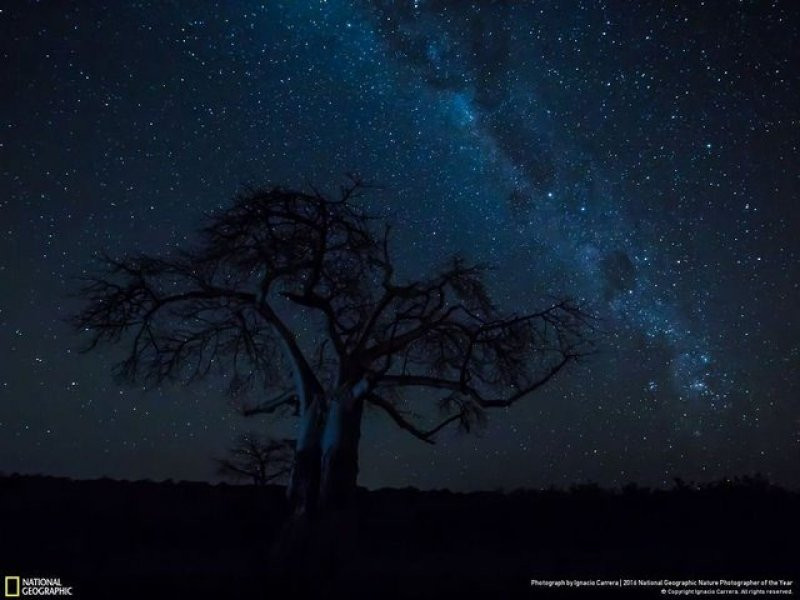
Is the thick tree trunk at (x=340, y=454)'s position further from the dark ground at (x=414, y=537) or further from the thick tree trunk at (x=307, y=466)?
the dark ground at (x=414, y=537)

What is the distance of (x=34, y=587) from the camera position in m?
8.77

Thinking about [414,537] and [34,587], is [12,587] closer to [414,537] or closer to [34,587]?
[34,587]

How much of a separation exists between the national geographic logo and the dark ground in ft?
0.81

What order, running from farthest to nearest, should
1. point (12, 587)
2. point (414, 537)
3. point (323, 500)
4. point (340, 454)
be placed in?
point (414, 537) → point (340, 454) → point (323, 500) → point (12, 587)

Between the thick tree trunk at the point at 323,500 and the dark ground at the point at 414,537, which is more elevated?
the thick tree trunk at the point at 323,500

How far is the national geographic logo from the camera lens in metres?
8.63

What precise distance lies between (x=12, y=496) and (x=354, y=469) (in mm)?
10571

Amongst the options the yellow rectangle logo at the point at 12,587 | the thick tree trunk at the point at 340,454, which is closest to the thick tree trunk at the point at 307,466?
the thick tree trunk at the point at 340,454

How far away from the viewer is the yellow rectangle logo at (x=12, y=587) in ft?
28.5

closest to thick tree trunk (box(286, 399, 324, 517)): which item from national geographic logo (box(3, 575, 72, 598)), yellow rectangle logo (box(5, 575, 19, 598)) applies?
national geographic logo (box(3, 575, 72, 598))

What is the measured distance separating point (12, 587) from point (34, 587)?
595 mm

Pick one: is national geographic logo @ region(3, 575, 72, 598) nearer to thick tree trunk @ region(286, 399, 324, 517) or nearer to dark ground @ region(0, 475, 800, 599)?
dark ground @ region(0, 475, 800, 599)

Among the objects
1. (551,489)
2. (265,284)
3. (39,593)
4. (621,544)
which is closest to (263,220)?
(265,284)

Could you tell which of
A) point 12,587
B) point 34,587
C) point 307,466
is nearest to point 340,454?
point 307,466
